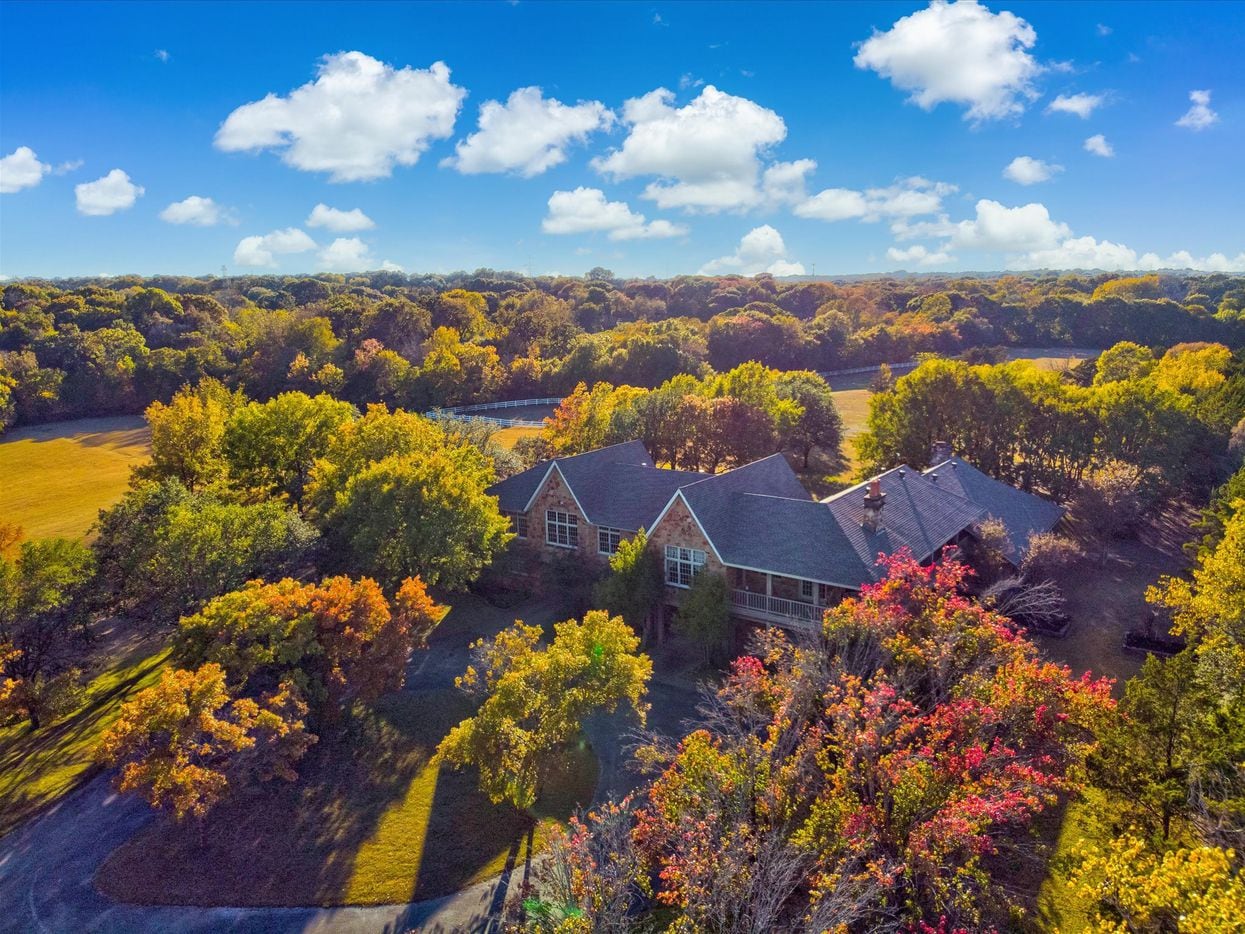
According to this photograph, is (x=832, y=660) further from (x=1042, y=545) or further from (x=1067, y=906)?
(x=1042, y=545)

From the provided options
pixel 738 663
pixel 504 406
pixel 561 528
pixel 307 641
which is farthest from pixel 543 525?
pixel 504 406

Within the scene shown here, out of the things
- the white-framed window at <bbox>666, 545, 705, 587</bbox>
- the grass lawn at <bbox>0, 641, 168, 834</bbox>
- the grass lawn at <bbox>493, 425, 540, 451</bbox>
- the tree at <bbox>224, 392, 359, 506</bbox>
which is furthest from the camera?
the grass lawn at <bbox>493, 425, 540, 451</bbox>

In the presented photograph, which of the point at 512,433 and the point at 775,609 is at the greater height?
the point at 512,433

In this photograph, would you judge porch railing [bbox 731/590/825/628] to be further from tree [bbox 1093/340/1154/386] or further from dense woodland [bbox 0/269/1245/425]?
tree [bbox 1093/340/1154/386]

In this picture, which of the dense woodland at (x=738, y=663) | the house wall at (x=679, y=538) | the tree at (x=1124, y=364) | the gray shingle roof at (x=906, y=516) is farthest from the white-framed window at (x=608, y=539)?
the tree at (x=1124, y=364)

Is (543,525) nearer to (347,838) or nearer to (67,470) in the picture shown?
(347,838)

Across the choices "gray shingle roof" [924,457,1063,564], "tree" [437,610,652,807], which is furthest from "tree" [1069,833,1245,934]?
"gray shingle roof" [924,457,1063,564]
